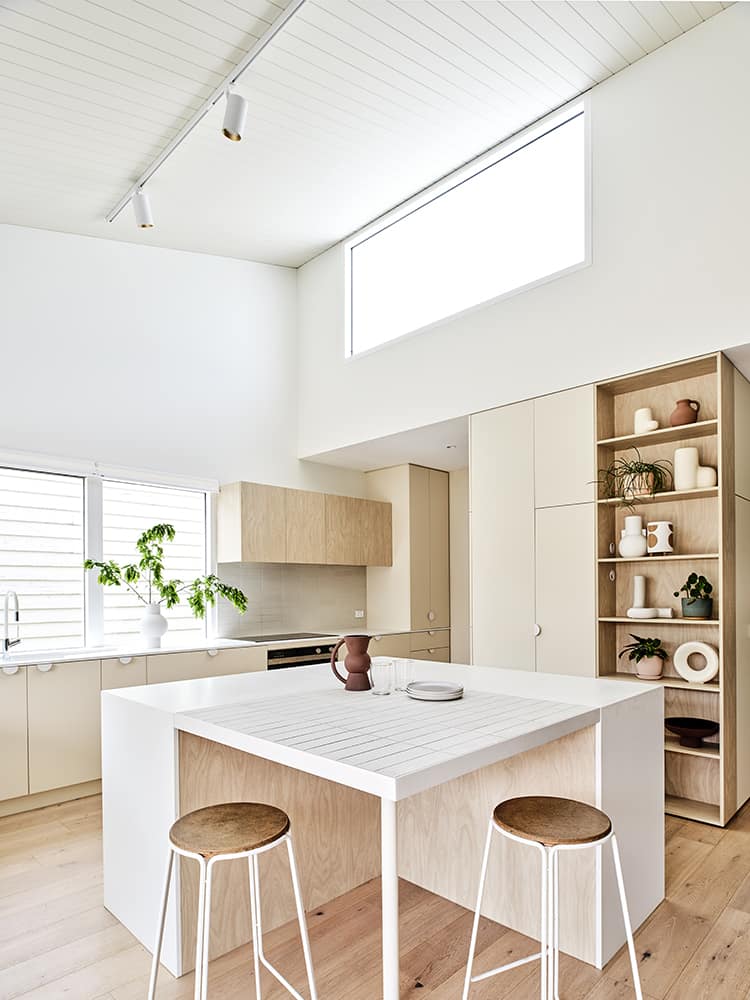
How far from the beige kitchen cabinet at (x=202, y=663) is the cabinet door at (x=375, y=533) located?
150 centimetres

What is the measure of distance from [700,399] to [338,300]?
9.50 feet

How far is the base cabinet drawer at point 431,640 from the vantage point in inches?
229

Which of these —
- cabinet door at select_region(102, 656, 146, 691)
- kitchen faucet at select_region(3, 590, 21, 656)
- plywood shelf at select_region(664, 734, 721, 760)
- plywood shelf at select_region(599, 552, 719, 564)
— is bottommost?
plywood shelf at select_region(664, 734, 721, 760)

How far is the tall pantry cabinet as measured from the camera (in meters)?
3.85

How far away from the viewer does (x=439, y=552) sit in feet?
20.5

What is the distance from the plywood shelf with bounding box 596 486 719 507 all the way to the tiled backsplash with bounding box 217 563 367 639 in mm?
2747

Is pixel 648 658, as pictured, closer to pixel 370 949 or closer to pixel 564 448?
pixel 564 448

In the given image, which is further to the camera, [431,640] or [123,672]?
[431,640]

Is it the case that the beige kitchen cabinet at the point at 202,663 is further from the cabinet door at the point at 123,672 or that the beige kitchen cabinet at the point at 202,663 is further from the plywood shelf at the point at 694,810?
the plywood shelf at the point at 694,810

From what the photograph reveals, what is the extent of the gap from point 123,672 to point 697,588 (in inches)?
125

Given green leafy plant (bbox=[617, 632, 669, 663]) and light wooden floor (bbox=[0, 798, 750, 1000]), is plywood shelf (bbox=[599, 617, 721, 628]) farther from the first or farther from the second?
light wooden floor (bbox=[0, 798, 750, 1000])

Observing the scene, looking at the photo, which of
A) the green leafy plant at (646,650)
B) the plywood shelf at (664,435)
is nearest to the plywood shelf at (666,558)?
the green leafy plant at (646,650)

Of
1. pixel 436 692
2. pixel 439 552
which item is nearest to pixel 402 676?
pixel 436 692

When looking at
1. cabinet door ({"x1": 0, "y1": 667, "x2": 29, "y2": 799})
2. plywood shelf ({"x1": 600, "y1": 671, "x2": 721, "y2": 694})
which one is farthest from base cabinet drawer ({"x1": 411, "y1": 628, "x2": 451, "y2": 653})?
cabinet door ({"x1": 0, "y1": 667, "x2": 29, "y2": 799})
